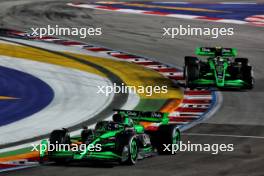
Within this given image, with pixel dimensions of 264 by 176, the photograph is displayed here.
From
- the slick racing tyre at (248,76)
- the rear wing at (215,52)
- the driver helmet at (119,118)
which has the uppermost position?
the rear wing at (215,52)

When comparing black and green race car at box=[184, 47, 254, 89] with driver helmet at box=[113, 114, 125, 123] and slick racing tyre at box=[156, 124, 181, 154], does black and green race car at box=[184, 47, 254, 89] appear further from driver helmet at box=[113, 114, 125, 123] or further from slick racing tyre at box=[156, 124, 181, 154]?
driver helmet at box=[113, 114, 125, 123]

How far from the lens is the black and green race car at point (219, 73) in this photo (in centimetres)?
2779

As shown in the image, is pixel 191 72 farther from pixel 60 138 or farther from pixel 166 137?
pixel 60 138

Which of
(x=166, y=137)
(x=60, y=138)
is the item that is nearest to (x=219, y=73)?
(x=166, y=137)

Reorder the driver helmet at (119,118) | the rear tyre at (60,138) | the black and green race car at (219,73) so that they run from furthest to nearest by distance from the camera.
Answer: the black and green race car at (219,73) < the driver helmet at (119,118) < the rear tyre at (60,138)

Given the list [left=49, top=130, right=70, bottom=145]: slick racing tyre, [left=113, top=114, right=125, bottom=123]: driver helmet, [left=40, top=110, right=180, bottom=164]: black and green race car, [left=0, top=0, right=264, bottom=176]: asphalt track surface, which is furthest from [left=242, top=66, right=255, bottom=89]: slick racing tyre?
[left=49, top=130, right=70, bottom=145]: slick racing tyre

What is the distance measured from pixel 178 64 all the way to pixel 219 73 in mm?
4924

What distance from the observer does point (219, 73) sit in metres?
27.9

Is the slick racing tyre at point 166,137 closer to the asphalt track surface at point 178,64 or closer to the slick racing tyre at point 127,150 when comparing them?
the asphalt track surface at point 178,64

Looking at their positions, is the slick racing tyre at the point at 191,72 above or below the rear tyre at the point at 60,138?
above

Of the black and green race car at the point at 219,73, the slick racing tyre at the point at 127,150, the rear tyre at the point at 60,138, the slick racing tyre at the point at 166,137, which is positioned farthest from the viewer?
the black and green race car at the point at 219,73

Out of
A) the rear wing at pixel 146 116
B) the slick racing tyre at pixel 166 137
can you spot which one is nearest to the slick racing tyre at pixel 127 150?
the slick racing tyre at pixel 166 137

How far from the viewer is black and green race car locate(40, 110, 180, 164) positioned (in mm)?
17328

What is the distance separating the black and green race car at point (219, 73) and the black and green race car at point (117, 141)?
8737mm
